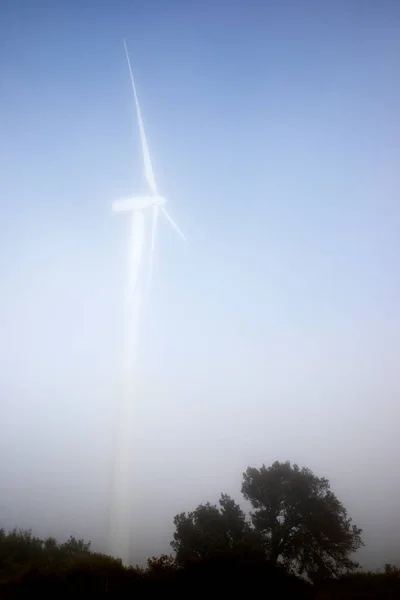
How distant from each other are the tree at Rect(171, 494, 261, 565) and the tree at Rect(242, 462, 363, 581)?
2.40 m

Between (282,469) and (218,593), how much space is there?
61.6 ft

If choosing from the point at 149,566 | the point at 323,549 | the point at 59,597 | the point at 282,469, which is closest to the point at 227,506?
the point at 282,469

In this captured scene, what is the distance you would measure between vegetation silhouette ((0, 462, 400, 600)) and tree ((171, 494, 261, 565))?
98 millimetres

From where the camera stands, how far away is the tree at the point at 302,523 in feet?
96.8

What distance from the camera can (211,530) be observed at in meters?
30.8

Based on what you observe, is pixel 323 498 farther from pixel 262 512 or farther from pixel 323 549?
pixel 262 512

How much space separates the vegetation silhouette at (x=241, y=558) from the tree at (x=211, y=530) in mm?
98

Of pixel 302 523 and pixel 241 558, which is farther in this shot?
pixel 302 523

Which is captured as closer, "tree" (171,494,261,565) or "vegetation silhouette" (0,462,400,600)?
"vegetation silhouette" (0,462,400,600)

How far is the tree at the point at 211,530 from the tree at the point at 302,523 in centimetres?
240

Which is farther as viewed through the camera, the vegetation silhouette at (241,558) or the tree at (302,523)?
the tree at (302,523)

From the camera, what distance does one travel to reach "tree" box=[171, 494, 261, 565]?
1138 inches

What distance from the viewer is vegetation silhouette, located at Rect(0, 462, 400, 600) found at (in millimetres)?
18234

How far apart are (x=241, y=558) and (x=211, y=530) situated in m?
10.6
